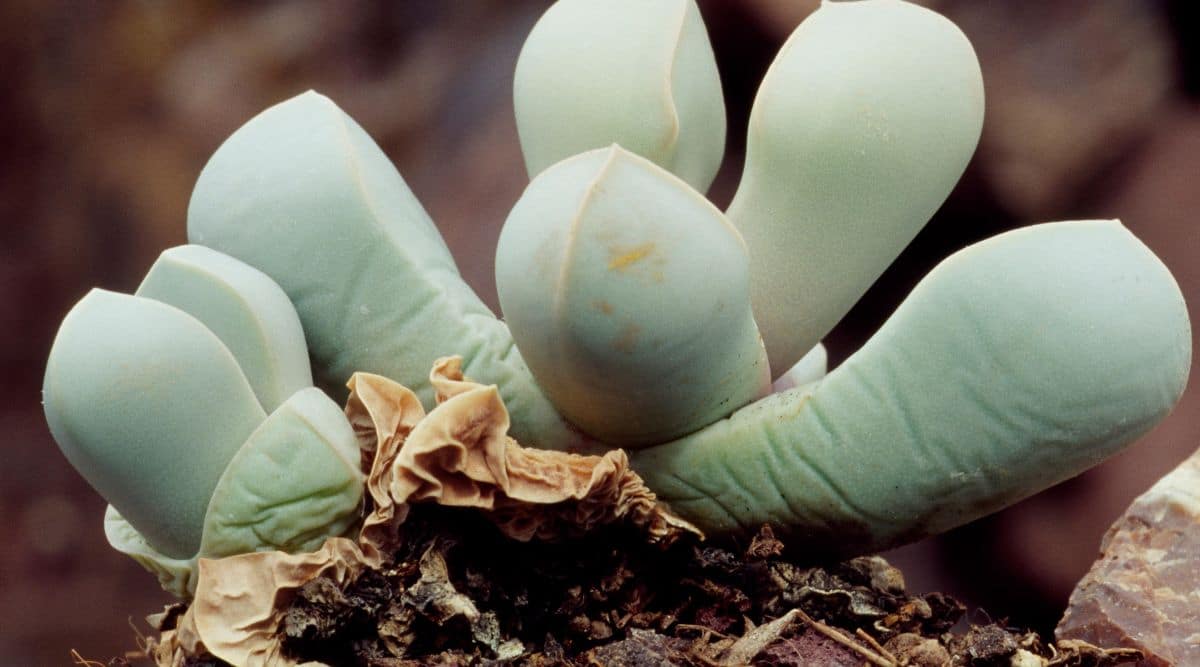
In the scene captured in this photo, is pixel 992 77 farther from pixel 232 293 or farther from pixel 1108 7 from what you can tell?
pixel 232 293

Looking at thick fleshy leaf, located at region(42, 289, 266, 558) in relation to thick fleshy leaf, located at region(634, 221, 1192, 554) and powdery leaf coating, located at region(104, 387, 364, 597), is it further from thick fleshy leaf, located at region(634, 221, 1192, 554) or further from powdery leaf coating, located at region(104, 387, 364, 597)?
thick fleshy leaf, located at region(634, 221, 1192, 554)

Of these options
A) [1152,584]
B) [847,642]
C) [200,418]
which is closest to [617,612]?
[847,642]

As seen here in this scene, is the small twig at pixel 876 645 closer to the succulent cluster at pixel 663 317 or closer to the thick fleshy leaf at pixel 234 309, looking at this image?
the succulent cluster at pixel 663 317

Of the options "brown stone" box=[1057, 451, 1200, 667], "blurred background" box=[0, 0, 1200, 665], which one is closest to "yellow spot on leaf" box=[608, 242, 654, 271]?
"brown stone" box=[1057, 451, 1200, 667]

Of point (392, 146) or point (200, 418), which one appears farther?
point (392, 146)

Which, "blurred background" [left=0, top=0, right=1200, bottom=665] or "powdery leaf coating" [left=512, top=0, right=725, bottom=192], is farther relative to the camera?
"blurred background" [left=0, top=0, right=1200, bottom=665]

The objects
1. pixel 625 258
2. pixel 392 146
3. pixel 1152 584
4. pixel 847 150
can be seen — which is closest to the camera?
pixel 625 258

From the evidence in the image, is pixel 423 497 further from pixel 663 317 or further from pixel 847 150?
pixel 847 150

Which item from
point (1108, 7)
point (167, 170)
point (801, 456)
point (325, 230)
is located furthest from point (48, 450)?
point (1108, 7)
